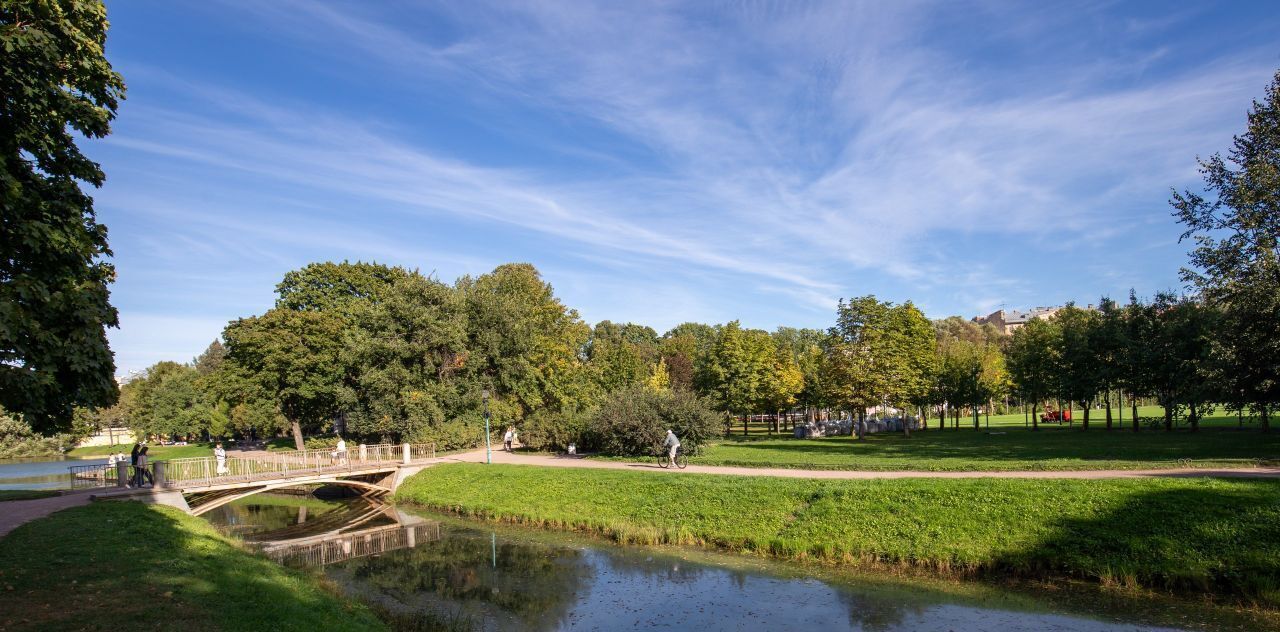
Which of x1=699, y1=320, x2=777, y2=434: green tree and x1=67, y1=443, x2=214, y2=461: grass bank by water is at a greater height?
x1=699, y1=320, x2=777, y2=434: green tree

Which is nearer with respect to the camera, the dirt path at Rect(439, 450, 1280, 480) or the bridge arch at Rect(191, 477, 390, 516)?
the dirt path at Rect(439, 450, 1280, 480)

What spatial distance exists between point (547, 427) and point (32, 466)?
164 ft

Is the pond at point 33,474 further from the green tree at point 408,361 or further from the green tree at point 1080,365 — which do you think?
the green tree at point 1080,365

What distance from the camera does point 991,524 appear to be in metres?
16.6

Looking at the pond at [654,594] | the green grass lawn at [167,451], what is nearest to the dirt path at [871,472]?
the pond at [654,594]

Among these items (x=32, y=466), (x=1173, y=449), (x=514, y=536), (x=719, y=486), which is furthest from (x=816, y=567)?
(x=32, y=466)

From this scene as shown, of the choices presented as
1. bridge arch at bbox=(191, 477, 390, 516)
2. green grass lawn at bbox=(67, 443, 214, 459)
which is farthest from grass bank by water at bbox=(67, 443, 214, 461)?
bridge arch at bbox=(191, 477, 390, 516)

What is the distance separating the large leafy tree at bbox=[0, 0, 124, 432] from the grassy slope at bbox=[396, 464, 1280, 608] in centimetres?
1560

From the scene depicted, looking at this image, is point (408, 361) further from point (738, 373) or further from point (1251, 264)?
point (1251, 264)

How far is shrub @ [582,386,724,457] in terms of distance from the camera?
33.5 metres

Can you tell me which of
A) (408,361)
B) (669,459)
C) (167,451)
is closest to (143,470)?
(408,361)

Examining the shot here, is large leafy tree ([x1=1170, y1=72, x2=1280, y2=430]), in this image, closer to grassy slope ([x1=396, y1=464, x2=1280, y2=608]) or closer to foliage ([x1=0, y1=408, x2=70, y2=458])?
grassy slope ([x1=396, y1=464, x2=1280, y2=608])

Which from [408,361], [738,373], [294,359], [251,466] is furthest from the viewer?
[738,373]

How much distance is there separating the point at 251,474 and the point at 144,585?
19.1 meters
